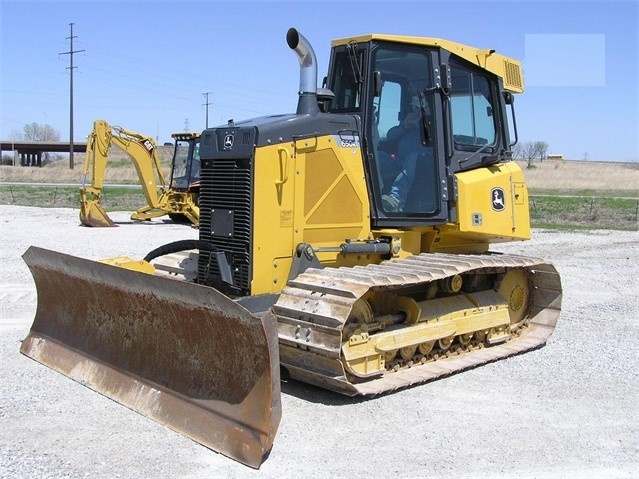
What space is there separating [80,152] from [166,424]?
88356mm

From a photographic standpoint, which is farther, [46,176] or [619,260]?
[46,176]

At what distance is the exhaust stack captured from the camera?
21.2ft

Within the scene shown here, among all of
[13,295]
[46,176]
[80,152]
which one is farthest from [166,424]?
[80,152]

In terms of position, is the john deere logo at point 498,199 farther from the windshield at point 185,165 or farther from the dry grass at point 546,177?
the dry grass at point 546,177

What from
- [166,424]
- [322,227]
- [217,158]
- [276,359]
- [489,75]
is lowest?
[166,424]

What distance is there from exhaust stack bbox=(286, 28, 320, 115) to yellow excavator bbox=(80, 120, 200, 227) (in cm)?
1434

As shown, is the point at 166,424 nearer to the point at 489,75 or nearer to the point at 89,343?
the point at 89,343

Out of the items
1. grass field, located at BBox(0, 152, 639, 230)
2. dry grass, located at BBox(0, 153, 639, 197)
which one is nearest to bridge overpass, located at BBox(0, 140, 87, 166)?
dry grass, located at BBox(0, 153, 639, 197)

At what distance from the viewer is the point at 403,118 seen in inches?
281

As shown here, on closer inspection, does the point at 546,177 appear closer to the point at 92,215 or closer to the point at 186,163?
the point at 186,163

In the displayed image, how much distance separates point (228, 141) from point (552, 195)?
3495cm

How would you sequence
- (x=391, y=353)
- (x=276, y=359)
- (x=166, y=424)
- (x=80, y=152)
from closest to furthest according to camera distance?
(x=276, y=359) < (x=166, y=424) < (x=391, y=353) < (x=80, y=152)

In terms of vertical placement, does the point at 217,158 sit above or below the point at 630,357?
above

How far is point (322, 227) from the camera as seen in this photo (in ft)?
21.8
